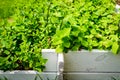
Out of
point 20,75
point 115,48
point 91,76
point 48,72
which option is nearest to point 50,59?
point 48,72

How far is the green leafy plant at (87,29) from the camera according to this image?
334 cm

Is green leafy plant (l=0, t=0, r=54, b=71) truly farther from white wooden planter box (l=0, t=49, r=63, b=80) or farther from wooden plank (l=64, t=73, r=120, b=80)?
wooden plank (l=64, t=73, r=120, b=80)

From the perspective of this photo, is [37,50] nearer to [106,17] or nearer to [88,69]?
[88,69]

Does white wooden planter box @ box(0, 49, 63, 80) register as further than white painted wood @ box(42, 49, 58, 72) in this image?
No

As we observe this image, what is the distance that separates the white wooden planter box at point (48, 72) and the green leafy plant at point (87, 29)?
4.1 inches

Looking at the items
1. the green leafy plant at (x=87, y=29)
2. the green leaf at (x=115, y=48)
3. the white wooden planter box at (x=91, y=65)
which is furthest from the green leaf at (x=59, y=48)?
the green leaf at (x=115, y=48)

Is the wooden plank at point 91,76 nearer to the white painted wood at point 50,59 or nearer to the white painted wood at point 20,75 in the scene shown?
the white painted wood at point 50,59

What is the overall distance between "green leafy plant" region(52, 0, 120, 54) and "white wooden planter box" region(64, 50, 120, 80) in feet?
0.25

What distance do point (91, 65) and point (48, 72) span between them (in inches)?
18.2

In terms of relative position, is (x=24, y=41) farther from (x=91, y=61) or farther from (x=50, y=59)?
(x=91, y=61)

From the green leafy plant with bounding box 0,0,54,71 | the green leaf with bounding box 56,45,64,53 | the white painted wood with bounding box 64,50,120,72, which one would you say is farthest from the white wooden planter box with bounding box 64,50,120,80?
the green leafy plant with bounding box 0,0,54,71

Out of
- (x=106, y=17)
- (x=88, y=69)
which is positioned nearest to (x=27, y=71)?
(x=88, y=69)

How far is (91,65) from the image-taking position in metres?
3.43

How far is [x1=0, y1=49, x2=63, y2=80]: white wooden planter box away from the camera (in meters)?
3.21
